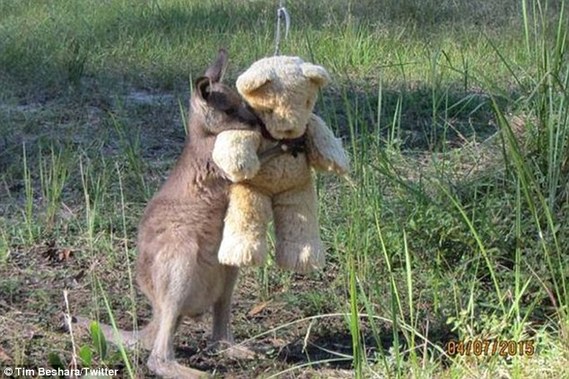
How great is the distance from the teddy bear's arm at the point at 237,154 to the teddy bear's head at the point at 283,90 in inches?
3.9

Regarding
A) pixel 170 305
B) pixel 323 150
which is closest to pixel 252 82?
pixel 323 150

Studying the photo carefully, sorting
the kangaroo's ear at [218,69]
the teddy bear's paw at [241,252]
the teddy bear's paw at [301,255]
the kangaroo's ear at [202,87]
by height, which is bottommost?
the teddy bear's paw at [301,255]

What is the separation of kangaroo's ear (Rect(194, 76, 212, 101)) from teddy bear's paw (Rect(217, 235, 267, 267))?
0.46m

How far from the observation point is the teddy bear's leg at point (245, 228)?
12.3 ft

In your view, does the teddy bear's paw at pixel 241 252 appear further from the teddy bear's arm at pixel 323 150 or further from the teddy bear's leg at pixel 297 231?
the teddy bear's arm at pixel 323 150

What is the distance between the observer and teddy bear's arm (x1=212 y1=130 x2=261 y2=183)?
3.66 m

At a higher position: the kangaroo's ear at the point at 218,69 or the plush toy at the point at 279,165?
the kangaroo's ear at the point at 218,69

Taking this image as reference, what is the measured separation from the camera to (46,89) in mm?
7676

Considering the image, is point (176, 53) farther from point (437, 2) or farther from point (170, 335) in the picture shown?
point (170, 335)

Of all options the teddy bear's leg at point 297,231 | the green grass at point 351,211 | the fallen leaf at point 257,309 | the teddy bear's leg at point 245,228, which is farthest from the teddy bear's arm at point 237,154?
the fallen leaf at point 257,309

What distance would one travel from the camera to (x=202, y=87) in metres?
3.79

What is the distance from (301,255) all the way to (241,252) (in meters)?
0.22

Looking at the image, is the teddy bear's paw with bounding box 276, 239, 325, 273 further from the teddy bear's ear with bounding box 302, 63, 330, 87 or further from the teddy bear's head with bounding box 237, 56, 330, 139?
the teddy bear's ear with bounding box 302, 63, 330, 87

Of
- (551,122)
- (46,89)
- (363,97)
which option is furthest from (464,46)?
(551,122)
